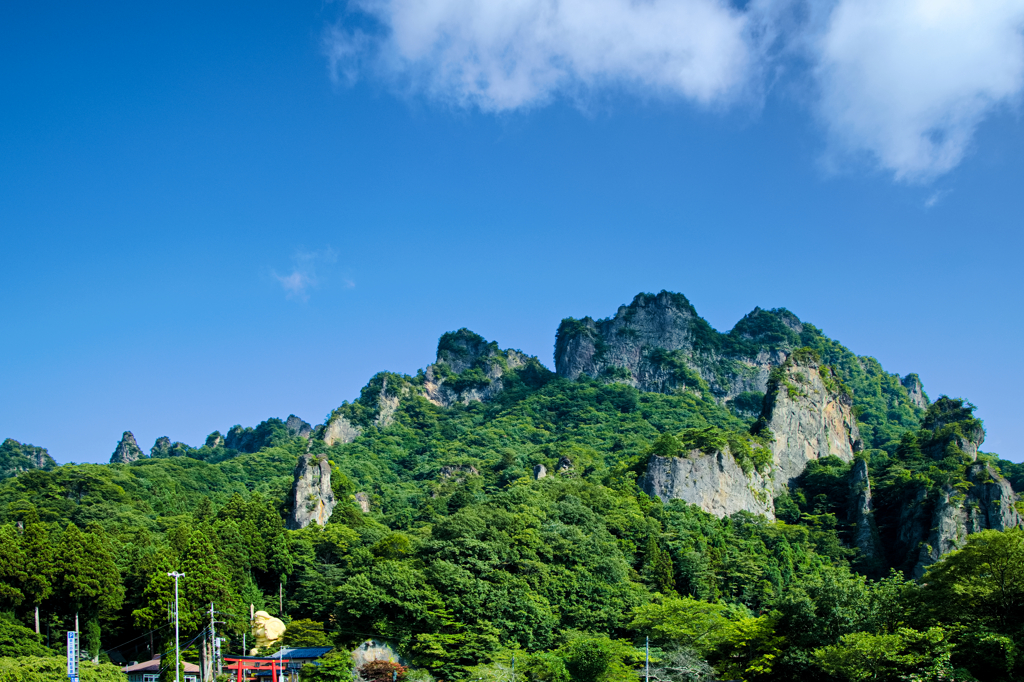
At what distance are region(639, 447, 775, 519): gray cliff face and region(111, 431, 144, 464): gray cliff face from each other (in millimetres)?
90544

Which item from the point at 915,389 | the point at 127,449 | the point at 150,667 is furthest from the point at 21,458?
the point at 915,389

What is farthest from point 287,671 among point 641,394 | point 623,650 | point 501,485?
point 641,394

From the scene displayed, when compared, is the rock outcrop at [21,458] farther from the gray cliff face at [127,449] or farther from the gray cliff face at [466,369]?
the gray cliff face at [466,369]

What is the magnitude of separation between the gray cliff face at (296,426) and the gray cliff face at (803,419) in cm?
8021

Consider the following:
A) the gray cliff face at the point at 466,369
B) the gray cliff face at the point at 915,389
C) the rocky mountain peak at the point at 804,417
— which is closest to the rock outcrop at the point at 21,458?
the gray cliff face at the point at 466,369

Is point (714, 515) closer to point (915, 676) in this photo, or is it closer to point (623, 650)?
point (623, 650)

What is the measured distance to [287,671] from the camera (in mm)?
46812

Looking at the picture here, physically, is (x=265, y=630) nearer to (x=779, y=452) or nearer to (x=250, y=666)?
(x=250, y=666)

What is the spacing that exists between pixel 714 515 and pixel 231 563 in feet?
130

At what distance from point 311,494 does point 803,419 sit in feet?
155

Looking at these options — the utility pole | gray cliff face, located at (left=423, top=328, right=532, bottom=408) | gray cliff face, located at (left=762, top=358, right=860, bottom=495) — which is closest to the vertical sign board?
the utility pole

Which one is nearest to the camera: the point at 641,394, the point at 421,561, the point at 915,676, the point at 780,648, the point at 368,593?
the point at 915,676

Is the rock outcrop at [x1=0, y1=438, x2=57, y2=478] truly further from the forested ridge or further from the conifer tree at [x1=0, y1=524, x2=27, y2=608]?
the conifer tree at [x1=0, y1=524, x2=27, y2=608]

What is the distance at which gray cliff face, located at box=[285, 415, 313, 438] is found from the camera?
144 m
